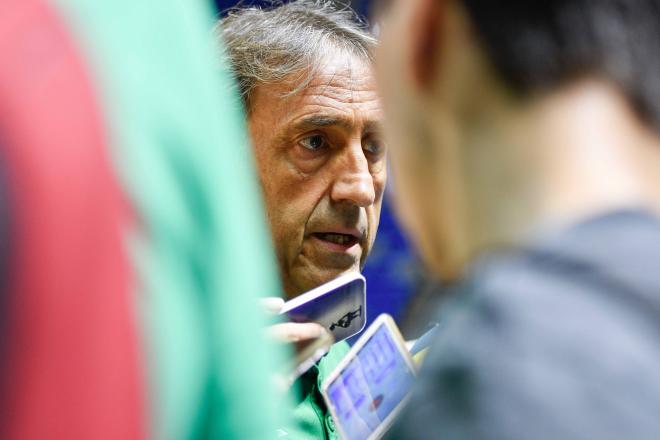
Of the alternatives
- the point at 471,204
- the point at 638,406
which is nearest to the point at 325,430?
the point at 471,204

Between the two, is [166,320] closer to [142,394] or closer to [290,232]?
[142,394]

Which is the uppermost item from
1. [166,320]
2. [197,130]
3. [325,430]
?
[197,130]

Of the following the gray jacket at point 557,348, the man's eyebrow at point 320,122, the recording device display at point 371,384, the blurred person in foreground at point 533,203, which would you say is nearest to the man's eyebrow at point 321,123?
the man's eyebrow at point 320,122

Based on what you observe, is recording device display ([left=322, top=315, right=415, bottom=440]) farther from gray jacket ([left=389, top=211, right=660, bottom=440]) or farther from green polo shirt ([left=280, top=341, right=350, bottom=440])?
gray jacket ([left=389, top=211, right=660, bottom=440])

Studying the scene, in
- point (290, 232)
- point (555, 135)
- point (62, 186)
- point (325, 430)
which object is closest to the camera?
point (62, 186)

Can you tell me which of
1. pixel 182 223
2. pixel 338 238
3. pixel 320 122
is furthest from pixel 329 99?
pixel 182 223

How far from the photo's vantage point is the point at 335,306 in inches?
62.6

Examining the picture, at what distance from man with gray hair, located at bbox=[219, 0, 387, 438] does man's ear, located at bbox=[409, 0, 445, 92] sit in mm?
1481

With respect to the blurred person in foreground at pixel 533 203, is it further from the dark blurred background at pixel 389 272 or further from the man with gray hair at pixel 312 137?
the dark blurred background at pixel 389 272

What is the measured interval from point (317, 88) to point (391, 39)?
1560 mm

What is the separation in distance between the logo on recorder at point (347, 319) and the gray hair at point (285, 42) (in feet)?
2.61

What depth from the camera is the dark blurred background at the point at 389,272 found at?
3062 millimetres

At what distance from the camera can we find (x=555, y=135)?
25.2 inches

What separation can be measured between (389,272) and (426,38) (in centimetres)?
241
